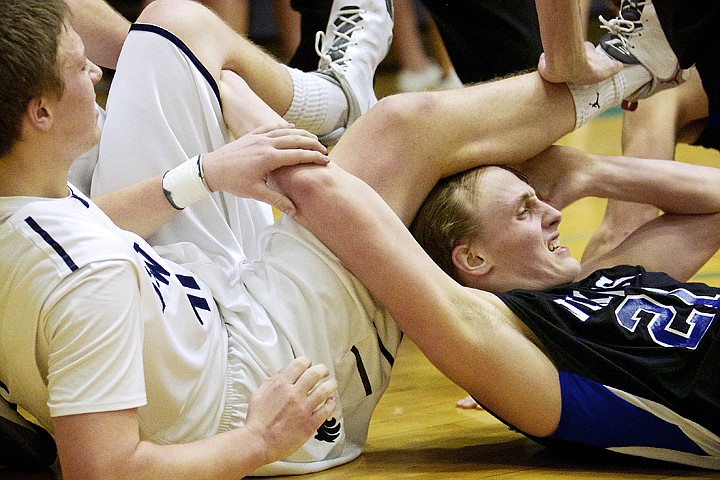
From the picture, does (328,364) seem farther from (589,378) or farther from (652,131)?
(652,131)

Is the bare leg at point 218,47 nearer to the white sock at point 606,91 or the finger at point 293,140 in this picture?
the finger at point 293,140

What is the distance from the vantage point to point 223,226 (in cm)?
229

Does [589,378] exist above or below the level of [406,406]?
above

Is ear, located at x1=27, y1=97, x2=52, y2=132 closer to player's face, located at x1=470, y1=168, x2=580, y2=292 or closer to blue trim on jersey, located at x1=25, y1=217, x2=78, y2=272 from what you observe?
blue trim on jersey, located at x1=25, y1=217, x2=78, y2=272

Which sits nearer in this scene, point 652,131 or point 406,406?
point 406,406

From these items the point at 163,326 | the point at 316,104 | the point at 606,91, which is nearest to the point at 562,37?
the point at 606,91

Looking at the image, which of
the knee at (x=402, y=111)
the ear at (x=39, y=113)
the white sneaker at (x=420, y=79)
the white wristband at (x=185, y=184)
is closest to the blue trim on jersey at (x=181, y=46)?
the white wristband at (x=185, y=184)

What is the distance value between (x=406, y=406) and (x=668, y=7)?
107cm

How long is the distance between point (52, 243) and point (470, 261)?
37.6 inches

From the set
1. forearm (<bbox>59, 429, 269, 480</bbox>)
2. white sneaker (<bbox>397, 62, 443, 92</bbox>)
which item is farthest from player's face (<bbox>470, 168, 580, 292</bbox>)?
white sneaker (<bbox>397, 62, 443, 92</bbox>)

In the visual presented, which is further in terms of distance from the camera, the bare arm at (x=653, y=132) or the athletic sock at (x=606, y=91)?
the bare arm at (x=653, y=132)

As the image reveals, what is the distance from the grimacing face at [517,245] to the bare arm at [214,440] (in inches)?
20.3

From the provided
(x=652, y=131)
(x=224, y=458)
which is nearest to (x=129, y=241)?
(x=224, y=458)

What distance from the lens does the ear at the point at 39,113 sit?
1.54 m
